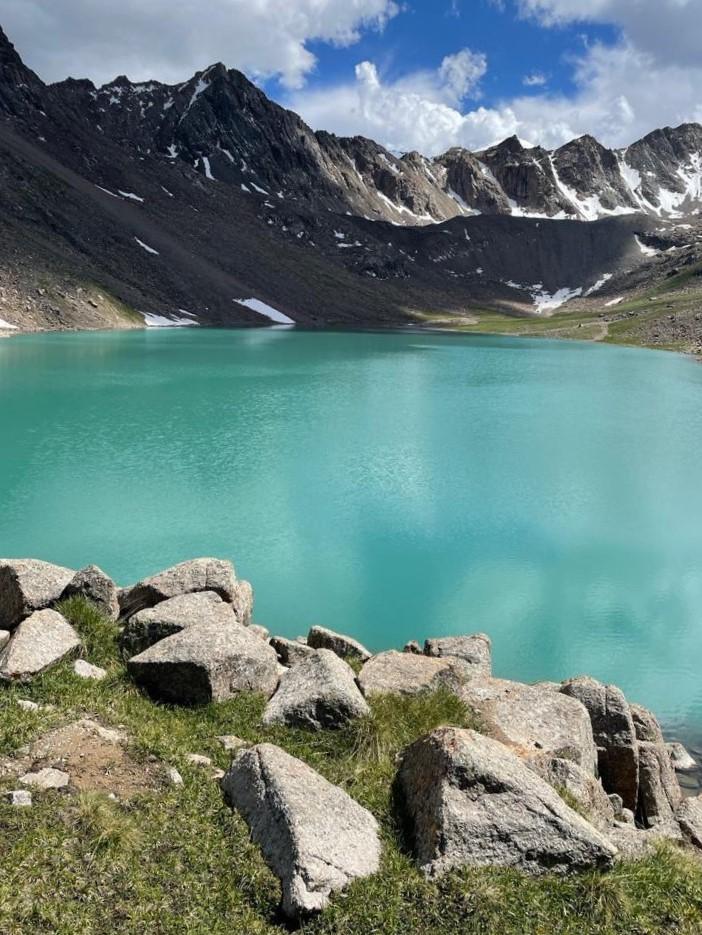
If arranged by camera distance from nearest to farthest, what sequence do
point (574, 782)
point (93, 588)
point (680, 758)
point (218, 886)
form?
point (218, 886) < point (574, 782) < point (93, 588) < point (680, 758)

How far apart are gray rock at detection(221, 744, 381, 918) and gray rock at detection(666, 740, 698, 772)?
345 inches

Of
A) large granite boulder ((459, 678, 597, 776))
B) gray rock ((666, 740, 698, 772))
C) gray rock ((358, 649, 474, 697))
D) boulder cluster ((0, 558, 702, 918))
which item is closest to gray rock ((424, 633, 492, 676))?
boulder cluster ((0, 558, 702, 918))

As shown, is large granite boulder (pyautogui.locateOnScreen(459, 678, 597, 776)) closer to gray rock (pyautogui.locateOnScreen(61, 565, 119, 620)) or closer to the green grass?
the green grass

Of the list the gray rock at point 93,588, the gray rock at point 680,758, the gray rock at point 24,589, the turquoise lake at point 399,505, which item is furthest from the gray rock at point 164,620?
the gray rock at point 680,758

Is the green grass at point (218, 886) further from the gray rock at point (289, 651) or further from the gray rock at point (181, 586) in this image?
the gray rock at point (181, 586)

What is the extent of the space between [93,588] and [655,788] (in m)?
10.2

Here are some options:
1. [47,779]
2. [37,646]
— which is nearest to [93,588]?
[37,646]

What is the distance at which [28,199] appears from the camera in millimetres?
125875

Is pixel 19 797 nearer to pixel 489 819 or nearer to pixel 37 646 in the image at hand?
pixel 37 646

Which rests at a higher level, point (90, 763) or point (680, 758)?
point (90, 763)

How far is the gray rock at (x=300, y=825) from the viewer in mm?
6516

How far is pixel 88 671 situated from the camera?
10.5 meters

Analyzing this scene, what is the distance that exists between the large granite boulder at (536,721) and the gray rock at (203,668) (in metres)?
3.33

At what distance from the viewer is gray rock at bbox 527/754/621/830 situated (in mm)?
8656
